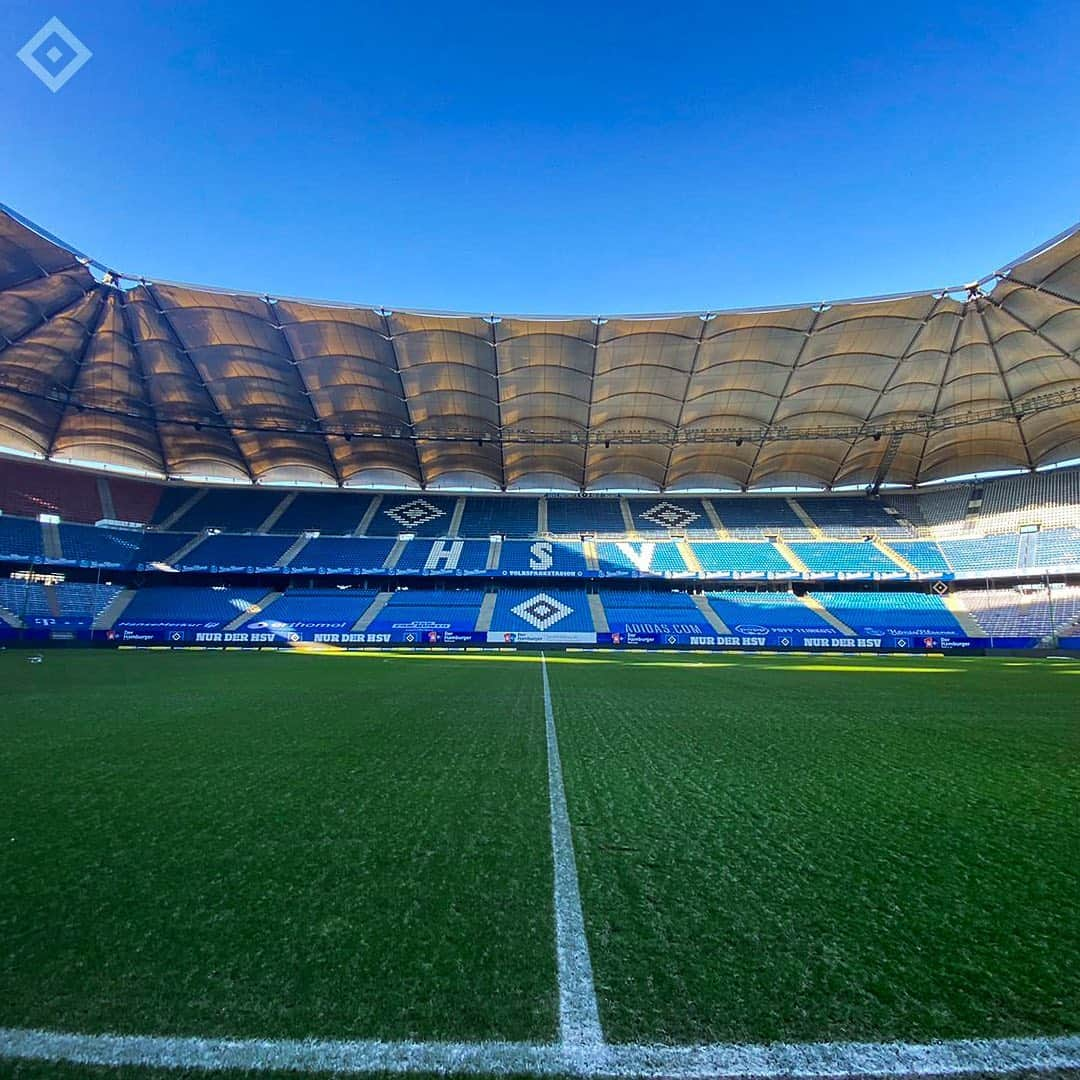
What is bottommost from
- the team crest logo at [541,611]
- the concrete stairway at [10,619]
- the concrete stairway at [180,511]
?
the concrete stairway at [10,619]

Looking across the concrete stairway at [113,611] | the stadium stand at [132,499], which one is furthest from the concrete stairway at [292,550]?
the stadium stand at [132,499]

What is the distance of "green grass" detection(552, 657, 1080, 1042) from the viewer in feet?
4.97

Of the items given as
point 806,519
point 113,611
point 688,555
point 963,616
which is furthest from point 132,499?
point 963,616

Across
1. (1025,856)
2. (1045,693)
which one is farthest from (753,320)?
(1025,856)

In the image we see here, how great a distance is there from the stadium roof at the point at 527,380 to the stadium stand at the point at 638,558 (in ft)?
18.6

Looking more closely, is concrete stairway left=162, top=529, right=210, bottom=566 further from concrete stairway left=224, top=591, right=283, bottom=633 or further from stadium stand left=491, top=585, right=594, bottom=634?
stadium stand left=491, top=585, right=594, bottom=634

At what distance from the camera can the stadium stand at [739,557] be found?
118ft

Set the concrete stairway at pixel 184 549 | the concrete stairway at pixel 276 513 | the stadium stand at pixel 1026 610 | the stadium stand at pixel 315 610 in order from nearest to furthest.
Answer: the stadium stand at pixel 1026 610 → the stadium stand at pixel 315 610 → the concrete stairway at pixel 184 549 → the concrete stairway at pixel 276 513

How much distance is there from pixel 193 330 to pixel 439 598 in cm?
1884

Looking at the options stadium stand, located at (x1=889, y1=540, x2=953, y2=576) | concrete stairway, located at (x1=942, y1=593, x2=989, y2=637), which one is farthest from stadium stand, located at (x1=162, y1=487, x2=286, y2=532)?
concrete stairway, located at (x1=942, y1=593, x2=989, y2=637)

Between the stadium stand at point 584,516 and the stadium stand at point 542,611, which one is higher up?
the stadium stand at point 584,516

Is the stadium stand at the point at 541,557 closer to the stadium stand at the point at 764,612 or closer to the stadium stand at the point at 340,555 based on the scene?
the stadium stand at the point at 340,555

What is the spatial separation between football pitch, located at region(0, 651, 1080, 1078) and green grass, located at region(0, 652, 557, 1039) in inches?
0.6

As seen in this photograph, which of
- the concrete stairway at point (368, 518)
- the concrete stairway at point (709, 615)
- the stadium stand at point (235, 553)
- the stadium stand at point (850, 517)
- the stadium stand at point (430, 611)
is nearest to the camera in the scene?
the stadium stand at point (430, 611)
